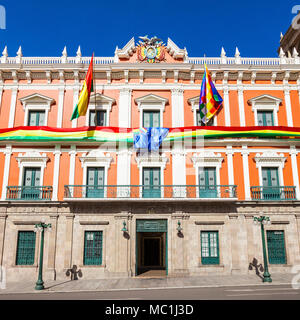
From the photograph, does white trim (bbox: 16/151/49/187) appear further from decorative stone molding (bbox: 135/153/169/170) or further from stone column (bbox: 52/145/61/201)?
decorative stone molding (bbox: 135/153/169/170)

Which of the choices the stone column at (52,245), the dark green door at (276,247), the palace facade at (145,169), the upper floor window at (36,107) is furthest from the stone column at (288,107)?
the stone column at (52,245)

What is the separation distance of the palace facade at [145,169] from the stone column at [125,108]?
7 centimetres

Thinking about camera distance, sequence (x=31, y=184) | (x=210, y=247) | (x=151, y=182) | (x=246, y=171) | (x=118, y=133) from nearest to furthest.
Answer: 1. (x=210, y=247)
2. (x=31, y=184)
3. (x=151, y=182)
4. (x=246, y=171)
5. (x=118, y=133)

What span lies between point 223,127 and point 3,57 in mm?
16657

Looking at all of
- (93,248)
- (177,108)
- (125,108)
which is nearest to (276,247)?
(177,108)

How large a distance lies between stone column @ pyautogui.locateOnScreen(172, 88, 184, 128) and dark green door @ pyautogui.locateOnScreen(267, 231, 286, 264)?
937 centimetres

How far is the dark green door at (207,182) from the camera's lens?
61.9 feet

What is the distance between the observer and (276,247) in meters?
18.4

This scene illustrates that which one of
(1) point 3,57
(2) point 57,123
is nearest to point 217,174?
(2) point 57,123

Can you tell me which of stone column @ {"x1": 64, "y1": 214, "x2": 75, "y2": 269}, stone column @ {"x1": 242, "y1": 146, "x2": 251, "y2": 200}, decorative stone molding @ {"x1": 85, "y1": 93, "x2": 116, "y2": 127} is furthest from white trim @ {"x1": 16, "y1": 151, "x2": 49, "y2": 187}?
stone column @ {"x1": 242, "y1": 146, "x2": 251, "y2": 200}

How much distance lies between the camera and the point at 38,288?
14906 millimetres

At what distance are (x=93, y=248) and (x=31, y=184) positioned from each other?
19.5 ft

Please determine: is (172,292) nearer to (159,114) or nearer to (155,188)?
(155,188)

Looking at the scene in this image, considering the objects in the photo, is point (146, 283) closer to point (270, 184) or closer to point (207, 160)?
point (207, 160)
